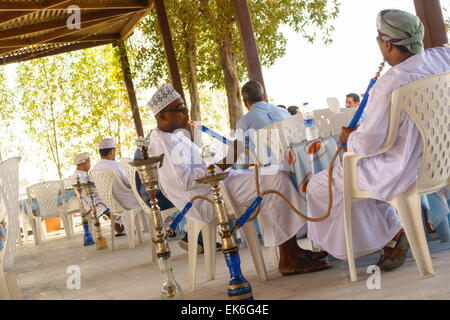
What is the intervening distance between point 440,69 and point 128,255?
413 cm

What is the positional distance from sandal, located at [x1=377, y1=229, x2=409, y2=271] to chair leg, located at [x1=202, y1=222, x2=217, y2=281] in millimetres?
1030

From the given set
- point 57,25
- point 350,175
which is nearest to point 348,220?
point 350,175

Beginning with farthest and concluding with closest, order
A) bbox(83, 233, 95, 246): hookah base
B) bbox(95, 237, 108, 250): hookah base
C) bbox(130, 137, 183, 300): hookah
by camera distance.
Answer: bbox(83, 233, 95, 246): hookah base, bbox(95, 237, 108, 250): hookah base, bbox(130, 137, 183, 300): hookah

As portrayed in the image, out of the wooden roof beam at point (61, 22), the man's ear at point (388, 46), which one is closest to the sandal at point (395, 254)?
the man's ear at point (388, 46)

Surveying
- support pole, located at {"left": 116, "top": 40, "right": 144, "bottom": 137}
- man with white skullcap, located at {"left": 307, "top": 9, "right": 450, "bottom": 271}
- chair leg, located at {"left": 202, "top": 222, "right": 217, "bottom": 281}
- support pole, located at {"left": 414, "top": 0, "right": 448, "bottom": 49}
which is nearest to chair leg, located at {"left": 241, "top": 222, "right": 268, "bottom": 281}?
chair leg, located at {"left": 202, "top": 222, "right": 217, "bottom": 281}

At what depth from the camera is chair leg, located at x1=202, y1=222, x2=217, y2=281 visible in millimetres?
3389

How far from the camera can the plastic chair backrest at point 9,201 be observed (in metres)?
2.41

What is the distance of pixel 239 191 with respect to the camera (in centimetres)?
328

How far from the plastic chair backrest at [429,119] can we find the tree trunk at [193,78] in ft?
26.3

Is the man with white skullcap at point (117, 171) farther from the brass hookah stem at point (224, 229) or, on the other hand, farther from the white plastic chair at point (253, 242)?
the brass hookah stem at point (224, 229)

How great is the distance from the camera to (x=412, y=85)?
236 centimetres

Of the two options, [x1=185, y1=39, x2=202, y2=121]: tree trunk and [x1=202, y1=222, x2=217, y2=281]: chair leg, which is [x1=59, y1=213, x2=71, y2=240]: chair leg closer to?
[x1=185, y1=39, x2=202, y2=121]: tree trunk

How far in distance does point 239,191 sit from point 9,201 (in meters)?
1.33
